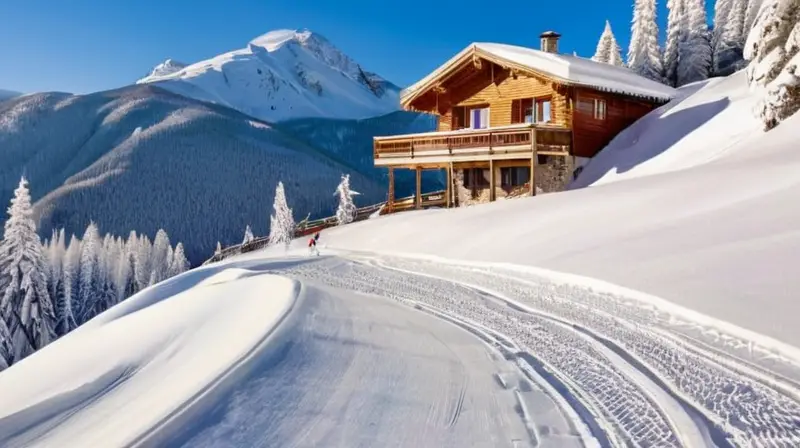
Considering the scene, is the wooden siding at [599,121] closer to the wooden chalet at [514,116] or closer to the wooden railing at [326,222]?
the wooden chalet at [514,116]

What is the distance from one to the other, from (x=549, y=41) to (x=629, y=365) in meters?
29.5

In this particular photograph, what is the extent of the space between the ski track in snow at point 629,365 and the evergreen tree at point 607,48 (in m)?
45.0

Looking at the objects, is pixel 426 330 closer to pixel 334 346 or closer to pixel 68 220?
pixel 334 346

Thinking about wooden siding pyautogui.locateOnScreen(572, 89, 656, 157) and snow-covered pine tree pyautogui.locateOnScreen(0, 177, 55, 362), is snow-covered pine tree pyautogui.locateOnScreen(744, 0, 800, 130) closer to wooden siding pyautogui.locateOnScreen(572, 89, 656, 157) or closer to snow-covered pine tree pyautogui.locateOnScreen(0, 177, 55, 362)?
wooden siding pyautogui.locateOnScreen(572, 89, 656, 157)

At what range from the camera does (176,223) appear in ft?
530

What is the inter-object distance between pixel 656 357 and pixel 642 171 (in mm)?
18643

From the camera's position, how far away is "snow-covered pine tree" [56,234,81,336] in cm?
5906

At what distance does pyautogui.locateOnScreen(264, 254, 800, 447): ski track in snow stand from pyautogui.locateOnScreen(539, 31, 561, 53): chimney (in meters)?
24.3

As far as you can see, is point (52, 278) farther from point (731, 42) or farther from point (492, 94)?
point (731, 42)

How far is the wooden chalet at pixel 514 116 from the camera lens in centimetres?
2528

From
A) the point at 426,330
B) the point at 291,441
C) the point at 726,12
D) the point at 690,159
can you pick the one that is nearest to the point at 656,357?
the point at 426,330

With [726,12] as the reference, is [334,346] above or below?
below

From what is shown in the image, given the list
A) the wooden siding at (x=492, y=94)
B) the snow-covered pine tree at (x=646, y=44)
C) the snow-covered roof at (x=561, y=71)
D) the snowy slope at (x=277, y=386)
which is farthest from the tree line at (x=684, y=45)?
the snowy slope at (x=277, y=386)

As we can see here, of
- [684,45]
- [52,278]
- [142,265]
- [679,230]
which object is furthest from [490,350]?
[142,265]
